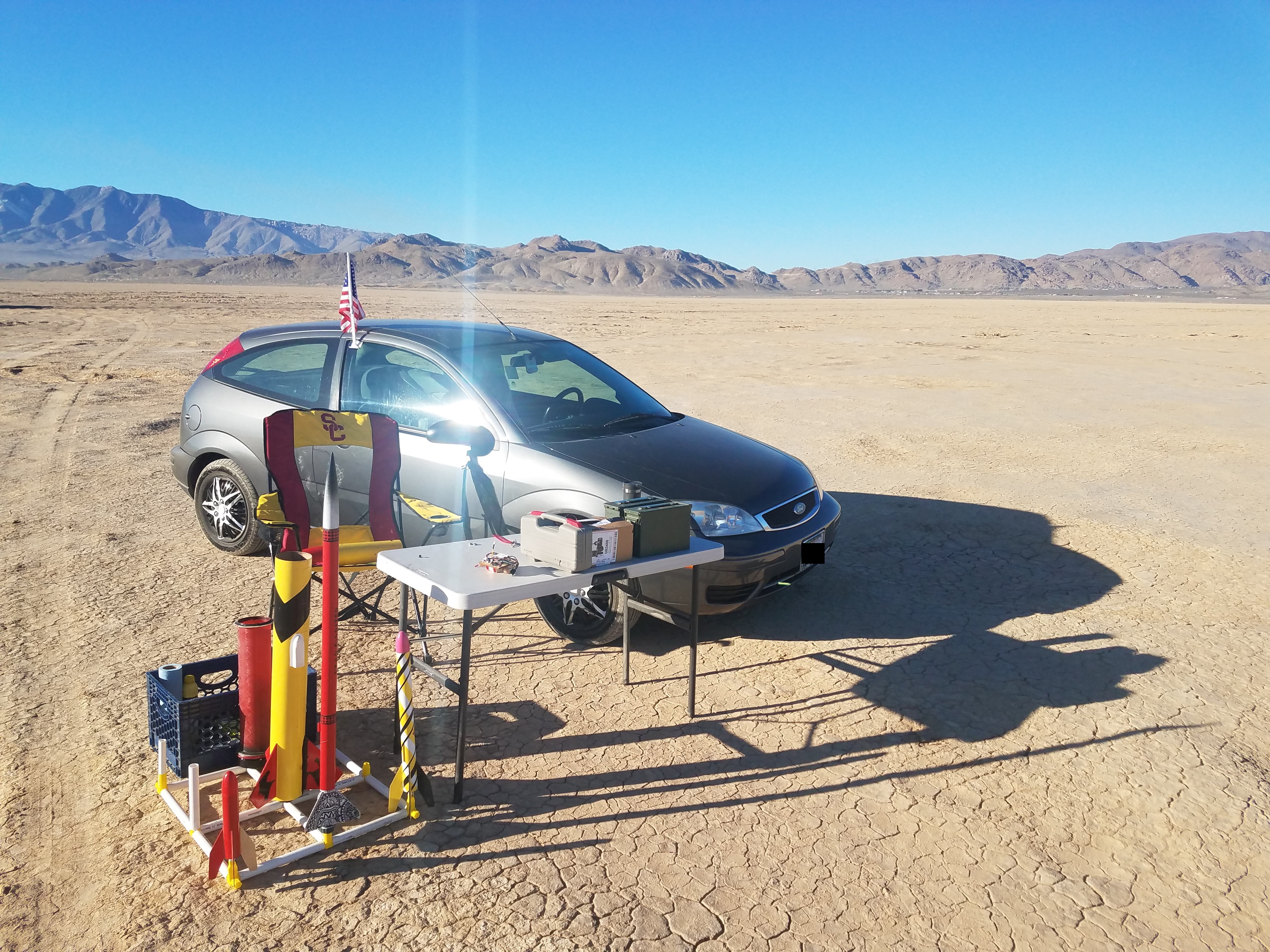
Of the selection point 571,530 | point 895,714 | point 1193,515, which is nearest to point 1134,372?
point 1193,515

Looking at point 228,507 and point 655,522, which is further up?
point 655,522

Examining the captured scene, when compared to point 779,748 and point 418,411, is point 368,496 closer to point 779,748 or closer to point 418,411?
point 418,411

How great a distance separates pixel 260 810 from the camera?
10.8ft

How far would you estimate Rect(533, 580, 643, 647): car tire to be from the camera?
4.73m

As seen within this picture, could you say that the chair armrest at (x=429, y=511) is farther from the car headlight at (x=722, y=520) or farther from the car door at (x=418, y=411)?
the car headlight at (x=722, y=520)

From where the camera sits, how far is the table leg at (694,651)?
4.19m

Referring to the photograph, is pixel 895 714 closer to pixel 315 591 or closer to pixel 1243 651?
pixel 1243 651

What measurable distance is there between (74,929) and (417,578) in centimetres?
147

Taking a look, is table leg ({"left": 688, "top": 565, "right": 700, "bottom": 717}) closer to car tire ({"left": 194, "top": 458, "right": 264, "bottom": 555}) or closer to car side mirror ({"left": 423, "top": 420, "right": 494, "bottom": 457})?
car side mirror ({"left": 423, "top": 420, "right": 494, "bottom": 457})

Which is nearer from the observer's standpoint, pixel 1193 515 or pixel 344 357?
pixel 344 357

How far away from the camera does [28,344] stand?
23125 millimetres

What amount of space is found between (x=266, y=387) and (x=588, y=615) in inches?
114

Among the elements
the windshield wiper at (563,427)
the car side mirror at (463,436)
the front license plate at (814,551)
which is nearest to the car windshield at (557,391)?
the windshield wiper at (563,427)

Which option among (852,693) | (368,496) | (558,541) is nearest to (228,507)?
(368,496)
